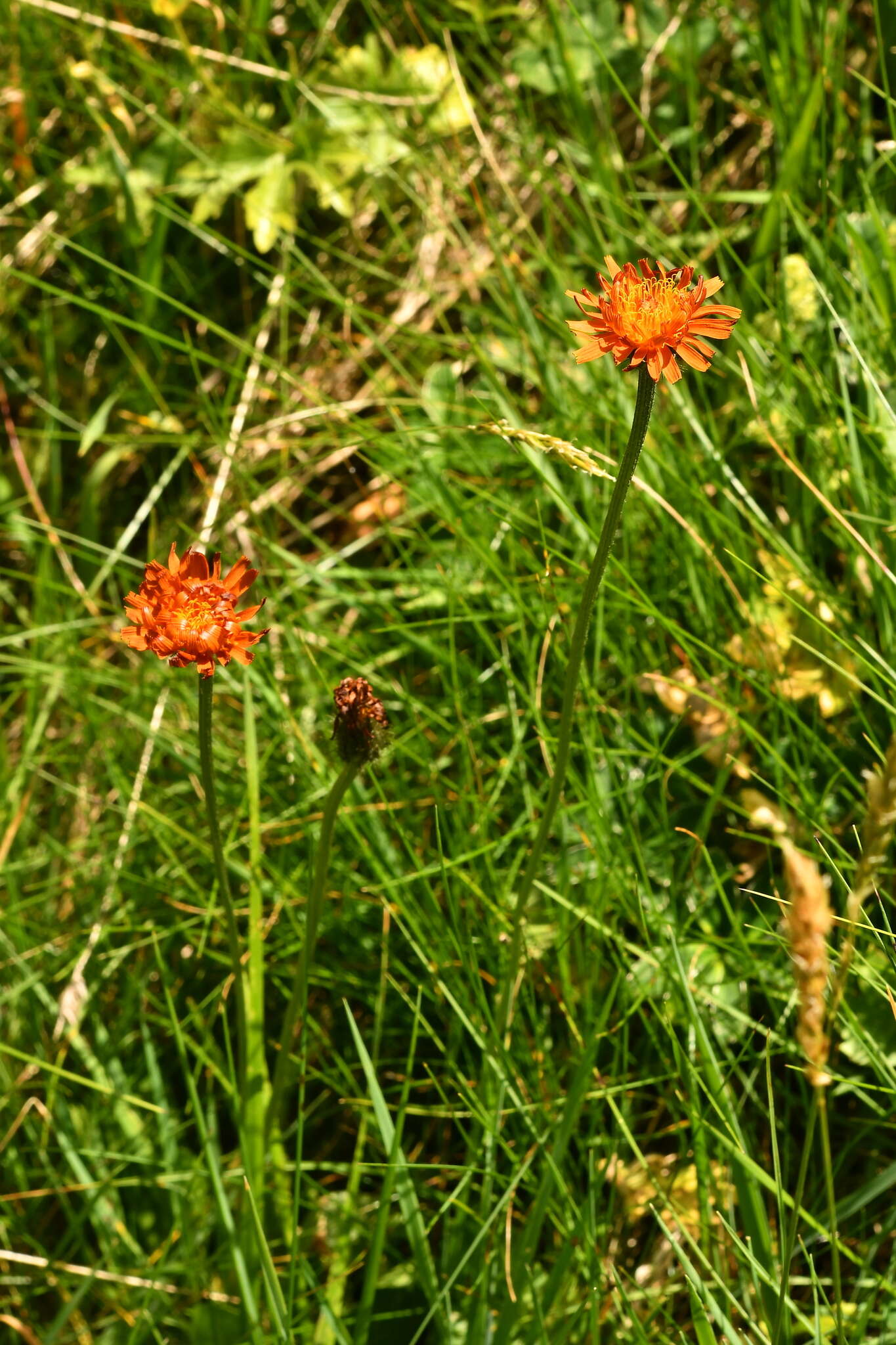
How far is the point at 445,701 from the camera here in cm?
219

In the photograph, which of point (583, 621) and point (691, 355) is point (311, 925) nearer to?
point (583, 621)

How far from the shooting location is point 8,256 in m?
2.92

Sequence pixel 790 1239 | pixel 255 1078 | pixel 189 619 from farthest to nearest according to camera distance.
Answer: pixel 255 1078
pixel 189 619
pixel 790 1239

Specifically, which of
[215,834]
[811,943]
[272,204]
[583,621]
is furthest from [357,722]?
[272,204]

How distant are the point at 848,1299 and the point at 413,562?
1486mm

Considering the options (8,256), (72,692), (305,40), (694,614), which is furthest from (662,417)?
(8,256)

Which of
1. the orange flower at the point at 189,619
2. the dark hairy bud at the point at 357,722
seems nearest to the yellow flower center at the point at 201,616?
the orange flower at the point at 189,619

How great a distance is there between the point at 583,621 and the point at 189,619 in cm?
42

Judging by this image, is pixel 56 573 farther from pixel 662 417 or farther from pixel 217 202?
pixel 662 417

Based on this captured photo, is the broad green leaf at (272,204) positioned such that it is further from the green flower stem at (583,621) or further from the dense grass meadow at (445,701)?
the green flower stem at (583,621)

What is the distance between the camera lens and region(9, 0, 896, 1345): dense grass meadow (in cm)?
160

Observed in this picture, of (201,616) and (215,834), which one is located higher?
(201,616)

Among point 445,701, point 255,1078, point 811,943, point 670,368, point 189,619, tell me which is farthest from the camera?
point 445,701

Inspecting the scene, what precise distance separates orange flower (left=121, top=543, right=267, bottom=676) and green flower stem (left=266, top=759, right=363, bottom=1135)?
18 centimetres
